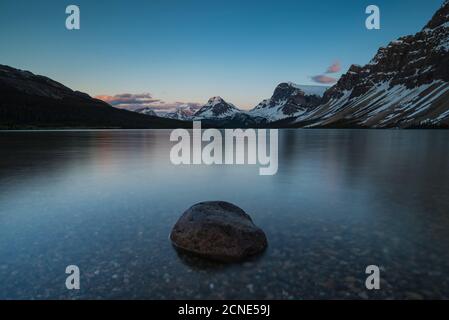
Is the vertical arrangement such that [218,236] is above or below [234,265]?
above

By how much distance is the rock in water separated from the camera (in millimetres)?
10922

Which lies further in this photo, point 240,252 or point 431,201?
point 431,201

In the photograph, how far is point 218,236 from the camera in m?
11.2

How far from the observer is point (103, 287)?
28.9 feet

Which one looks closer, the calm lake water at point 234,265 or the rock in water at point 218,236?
the calm lake water at point 234,265

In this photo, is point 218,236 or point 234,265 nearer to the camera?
point 234,265

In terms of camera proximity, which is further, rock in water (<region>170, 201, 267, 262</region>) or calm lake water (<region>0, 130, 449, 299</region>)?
rock in water (<region>170, 201, 267, 262</region>)

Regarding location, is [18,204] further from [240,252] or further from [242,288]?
[242,288]

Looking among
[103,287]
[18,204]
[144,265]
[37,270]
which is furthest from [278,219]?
[18,204]

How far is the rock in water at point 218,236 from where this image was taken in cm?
1092

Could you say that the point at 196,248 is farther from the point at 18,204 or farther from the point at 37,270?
the point at 18,204

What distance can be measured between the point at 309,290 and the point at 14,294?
28.3ft
